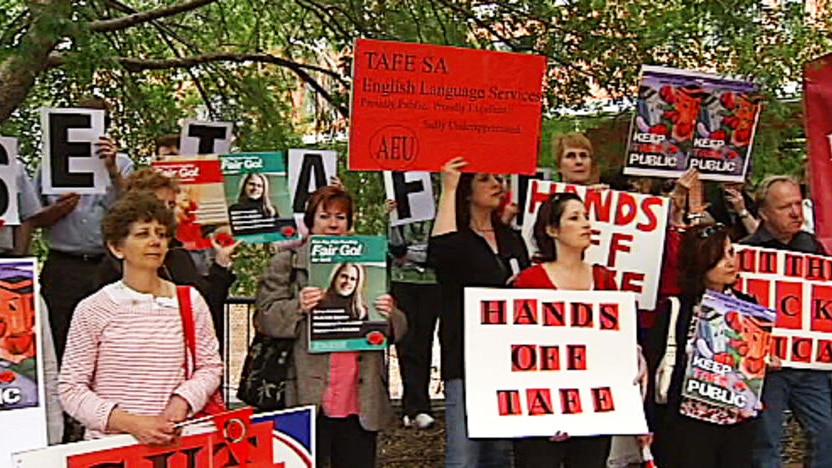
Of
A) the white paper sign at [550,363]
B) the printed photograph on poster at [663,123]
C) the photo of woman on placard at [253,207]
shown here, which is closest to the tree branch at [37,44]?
the photo of woman on placard at [253,207]

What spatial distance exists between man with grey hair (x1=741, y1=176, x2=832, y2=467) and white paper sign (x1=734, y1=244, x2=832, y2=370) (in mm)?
104

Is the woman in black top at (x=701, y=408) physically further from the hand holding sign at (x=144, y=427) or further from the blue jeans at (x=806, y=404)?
the hand holding sign at (x=144, y=427)

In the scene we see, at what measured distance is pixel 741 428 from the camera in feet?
17.8

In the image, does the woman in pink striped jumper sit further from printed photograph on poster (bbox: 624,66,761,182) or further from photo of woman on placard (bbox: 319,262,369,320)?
printed photograph on poster (bbox: 624,66,761,182)

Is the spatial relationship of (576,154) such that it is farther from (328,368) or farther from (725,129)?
(328,368)

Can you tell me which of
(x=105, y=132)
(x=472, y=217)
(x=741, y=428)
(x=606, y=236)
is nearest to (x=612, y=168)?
(x=606, y=236)

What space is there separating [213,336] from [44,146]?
1.61 meters

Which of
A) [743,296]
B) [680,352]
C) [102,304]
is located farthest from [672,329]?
[102,304]

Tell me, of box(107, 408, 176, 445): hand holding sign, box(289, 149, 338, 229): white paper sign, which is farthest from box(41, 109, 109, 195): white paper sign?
box(107, 408, 176, 445): hand holding sign

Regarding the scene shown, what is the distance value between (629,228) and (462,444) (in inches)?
50.3

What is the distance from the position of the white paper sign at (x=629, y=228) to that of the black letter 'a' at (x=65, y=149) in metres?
2.05

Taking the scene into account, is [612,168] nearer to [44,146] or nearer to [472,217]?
[472,217]

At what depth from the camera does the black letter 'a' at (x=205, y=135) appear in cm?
667

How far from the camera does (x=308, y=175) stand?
6.43 metres
